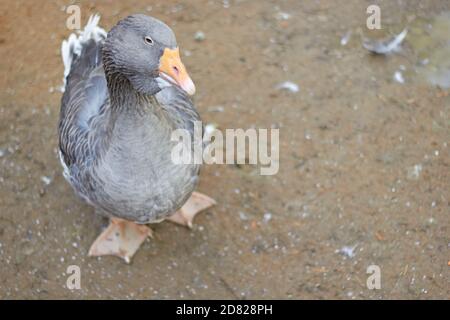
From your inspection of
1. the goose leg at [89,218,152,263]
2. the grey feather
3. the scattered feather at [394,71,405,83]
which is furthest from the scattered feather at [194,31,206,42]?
the goose leg at [89,218,152,263]

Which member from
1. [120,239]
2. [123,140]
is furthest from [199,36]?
[123,140]

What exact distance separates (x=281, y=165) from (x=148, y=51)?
170 cm

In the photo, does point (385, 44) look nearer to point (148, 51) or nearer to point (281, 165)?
point (281, 165)

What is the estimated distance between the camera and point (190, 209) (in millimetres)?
4113

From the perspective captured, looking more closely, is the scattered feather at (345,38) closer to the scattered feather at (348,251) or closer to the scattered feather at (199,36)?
the scattered feather at (199,36)

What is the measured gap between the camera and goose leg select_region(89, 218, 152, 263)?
4.03 meters

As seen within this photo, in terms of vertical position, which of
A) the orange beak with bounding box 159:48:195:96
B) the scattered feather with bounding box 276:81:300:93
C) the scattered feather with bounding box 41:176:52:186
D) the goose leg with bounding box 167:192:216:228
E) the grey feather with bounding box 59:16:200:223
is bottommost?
the goose leg with bounding box 167:192:216:228

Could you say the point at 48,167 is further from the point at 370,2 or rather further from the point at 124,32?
the point at 370,2

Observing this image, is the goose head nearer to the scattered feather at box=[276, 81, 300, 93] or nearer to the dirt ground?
the dirt ground

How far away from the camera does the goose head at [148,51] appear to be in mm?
2850

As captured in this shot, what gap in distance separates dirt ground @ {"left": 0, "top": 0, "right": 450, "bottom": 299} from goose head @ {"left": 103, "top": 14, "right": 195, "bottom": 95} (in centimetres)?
148

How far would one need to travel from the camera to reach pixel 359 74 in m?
4.70
